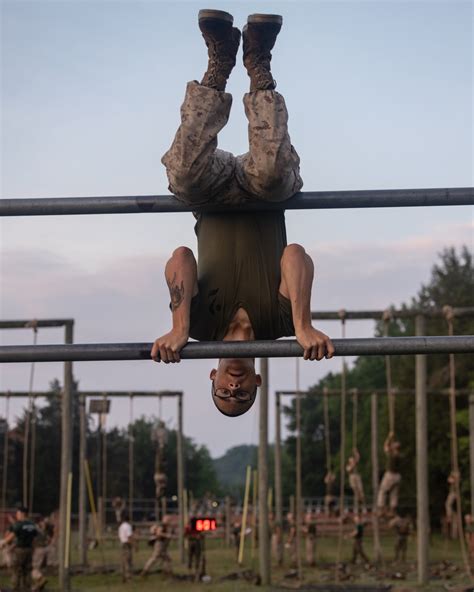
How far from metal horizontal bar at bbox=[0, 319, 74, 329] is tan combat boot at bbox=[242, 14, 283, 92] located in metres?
8.64

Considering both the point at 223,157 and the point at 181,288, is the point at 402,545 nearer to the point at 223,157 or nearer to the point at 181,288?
the point at 181,288

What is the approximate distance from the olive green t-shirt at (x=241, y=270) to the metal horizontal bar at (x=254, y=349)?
1.49 ft

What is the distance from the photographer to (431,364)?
39.5 meters

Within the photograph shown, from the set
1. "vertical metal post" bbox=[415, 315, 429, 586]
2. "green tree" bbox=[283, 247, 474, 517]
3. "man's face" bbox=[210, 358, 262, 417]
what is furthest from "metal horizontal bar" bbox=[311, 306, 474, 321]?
"green tree" bbox=[283, 247, 474, 517]

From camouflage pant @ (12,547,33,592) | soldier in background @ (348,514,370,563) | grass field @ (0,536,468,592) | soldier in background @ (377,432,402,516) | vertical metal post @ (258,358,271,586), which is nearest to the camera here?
vertical metal post @ (258,358,271,586)

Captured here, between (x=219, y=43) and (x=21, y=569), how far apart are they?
10.6 metres

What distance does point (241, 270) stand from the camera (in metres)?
4.44

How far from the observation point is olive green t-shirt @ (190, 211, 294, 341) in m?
4.41

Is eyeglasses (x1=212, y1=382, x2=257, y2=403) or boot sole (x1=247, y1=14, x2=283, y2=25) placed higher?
boot sole (x1=247, y1=14, x2=283, y2=25)

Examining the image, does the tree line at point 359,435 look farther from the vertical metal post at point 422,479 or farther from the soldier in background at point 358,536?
the vertical metal post at point 422,479

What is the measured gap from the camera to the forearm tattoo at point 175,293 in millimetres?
4312

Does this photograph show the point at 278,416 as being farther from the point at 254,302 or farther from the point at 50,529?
the point at 254,302

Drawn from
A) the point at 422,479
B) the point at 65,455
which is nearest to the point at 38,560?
the point at 65,455

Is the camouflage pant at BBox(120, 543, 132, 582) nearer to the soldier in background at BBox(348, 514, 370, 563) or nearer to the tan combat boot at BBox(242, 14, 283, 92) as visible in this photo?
the soldier in background at BBox(348, 514, 370, 563)
